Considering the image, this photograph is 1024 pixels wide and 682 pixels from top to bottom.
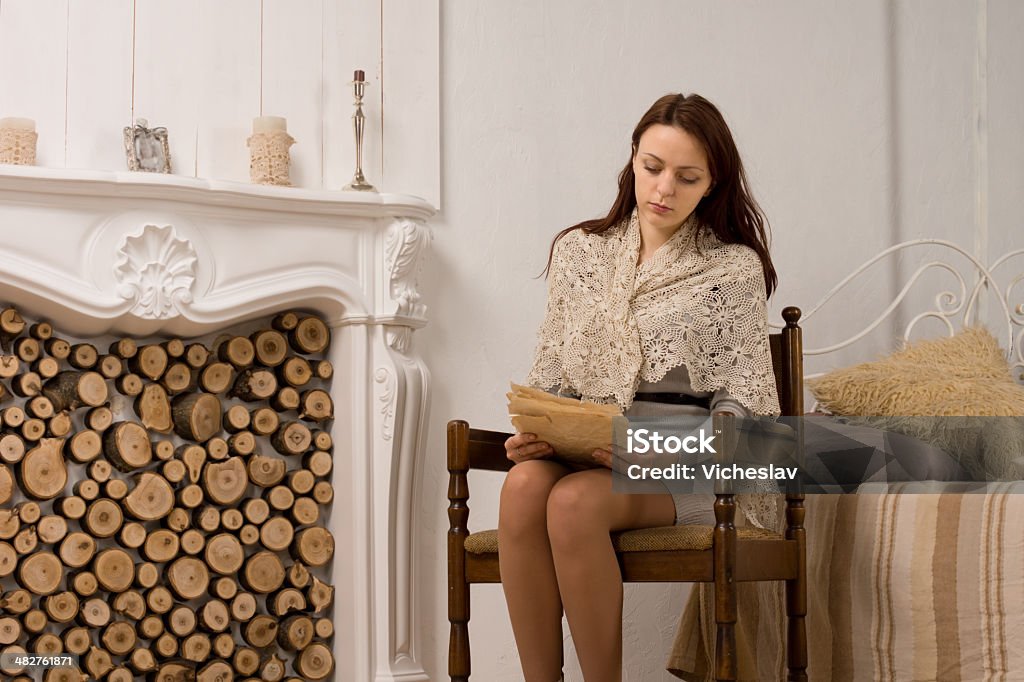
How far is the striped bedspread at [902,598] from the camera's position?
7.46 feet

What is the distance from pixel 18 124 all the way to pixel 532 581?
159cm

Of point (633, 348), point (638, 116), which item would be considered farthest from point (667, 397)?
point (638, 116)

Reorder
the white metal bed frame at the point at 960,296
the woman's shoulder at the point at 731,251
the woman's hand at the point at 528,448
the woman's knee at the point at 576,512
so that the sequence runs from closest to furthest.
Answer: the woman's knee at the point at 576,512, the woman's hand at the point at 528,448, the woman's shoulder at the point at 731,251, the white metal bed frame at the point at 960,296

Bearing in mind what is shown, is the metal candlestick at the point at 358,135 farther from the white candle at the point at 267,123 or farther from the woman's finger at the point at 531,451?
the woman's finger at the point at 531,451

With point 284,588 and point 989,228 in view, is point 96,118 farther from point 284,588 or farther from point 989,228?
point 989,228

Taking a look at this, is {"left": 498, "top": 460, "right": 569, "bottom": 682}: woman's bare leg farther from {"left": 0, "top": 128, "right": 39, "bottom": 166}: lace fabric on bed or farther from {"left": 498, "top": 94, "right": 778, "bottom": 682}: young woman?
{"left": 0, "top": 128, "right": 39, "bottom": 166}: lace fabric on bed

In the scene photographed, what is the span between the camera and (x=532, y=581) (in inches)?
84.3

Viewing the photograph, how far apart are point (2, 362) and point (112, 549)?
50 cm

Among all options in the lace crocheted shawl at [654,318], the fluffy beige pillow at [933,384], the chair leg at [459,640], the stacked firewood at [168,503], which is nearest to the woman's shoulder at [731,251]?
the lace crocheted shawl at [654,318]

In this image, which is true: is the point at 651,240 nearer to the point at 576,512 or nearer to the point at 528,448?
the point at 528,448

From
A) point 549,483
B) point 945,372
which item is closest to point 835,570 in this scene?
point 945,372

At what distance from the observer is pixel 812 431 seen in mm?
2855

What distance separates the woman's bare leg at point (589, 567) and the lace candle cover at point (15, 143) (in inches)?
58.0

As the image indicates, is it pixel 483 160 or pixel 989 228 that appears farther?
pixel 989 228
